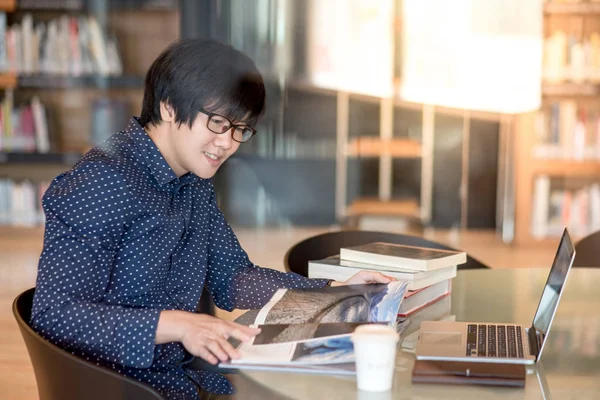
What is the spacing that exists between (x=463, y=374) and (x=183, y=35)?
318 cm

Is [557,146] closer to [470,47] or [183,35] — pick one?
[470,47]

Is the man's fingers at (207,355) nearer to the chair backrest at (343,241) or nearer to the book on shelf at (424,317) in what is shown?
the book on shelf at (424,317)

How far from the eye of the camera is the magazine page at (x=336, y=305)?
1283 millimetres

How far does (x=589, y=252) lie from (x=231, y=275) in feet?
3.95

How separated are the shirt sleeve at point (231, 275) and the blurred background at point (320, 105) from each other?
2146 mm

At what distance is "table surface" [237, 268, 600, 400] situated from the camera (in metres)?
1.08

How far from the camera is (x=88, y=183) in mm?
1325

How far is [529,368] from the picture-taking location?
3.90 ft

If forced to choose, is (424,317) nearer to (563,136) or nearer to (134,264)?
(134,264)

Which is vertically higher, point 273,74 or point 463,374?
point 273,74

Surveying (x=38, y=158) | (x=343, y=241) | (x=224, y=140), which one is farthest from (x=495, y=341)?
(x=38, y=158)

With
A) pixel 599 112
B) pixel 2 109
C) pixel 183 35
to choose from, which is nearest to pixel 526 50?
pixel 599 112

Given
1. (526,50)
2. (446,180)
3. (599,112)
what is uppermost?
(526,50)

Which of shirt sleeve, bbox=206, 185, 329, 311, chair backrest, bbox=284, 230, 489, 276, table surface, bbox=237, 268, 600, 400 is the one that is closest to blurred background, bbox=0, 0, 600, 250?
chair backrest, bbox=284, 230, 489, 276
